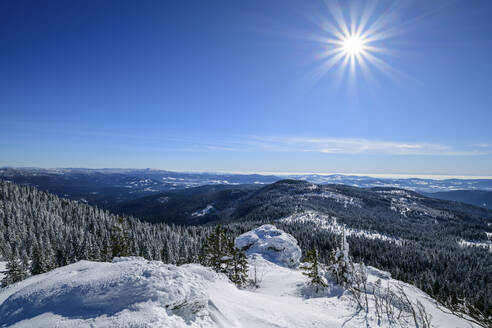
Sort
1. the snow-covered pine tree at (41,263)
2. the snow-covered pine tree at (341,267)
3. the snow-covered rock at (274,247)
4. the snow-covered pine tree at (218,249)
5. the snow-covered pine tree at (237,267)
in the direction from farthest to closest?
1. the snow-covered pine tree at (41,263)
2. the snow-covered rock at (274,247)
3. the snow-covered pine tree at (218,249)
4. the snow-covered pine tree at (237,267)
5. the snow-covered pine tree at (341,267)

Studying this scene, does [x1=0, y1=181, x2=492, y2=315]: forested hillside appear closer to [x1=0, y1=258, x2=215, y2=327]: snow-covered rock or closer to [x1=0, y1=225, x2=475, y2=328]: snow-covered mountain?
[x1=0, y1=225, x2=475, y2=328]: snow-covered mountain

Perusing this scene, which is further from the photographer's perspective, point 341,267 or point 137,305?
point 341,267

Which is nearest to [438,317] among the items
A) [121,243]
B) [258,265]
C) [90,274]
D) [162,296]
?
[258,265]

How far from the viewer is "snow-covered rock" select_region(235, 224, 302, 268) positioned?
50312 mm

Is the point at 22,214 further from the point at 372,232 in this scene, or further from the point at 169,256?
the point at 372,232

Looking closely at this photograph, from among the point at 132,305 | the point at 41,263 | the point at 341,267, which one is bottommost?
the point at 41,263

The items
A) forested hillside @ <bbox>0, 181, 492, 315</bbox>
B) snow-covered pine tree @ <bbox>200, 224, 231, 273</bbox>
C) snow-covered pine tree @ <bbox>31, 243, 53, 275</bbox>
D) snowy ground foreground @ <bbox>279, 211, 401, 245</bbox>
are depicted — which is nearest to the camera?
snow-covered pine tree @ <bbox>200, 224, 231, 273</bbox>

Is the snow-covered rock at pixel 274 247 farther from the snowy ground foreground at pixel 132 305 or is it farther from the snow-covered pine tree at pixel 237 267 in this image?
the snowy ground foreground at pixel 132 305

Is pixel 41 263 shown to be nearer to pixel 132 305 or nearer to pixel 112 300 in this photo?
pixel 112 300

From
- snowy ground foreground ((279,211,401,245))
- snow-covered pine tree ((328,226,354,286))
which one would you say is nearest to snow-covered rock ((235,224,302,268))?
snow-covered pine tree ((328,226,354,286))

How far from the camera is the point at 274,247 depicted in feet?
170

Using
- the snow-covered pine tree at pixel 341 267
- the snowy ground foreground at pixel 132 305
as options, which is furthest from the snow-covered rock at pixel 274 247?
the snowy ground foreground at pixel 132 305

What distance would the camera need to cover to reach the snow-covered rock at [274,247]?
50312mm

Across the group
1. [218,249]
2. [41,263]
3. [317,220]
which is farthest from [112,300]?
[317,220]
